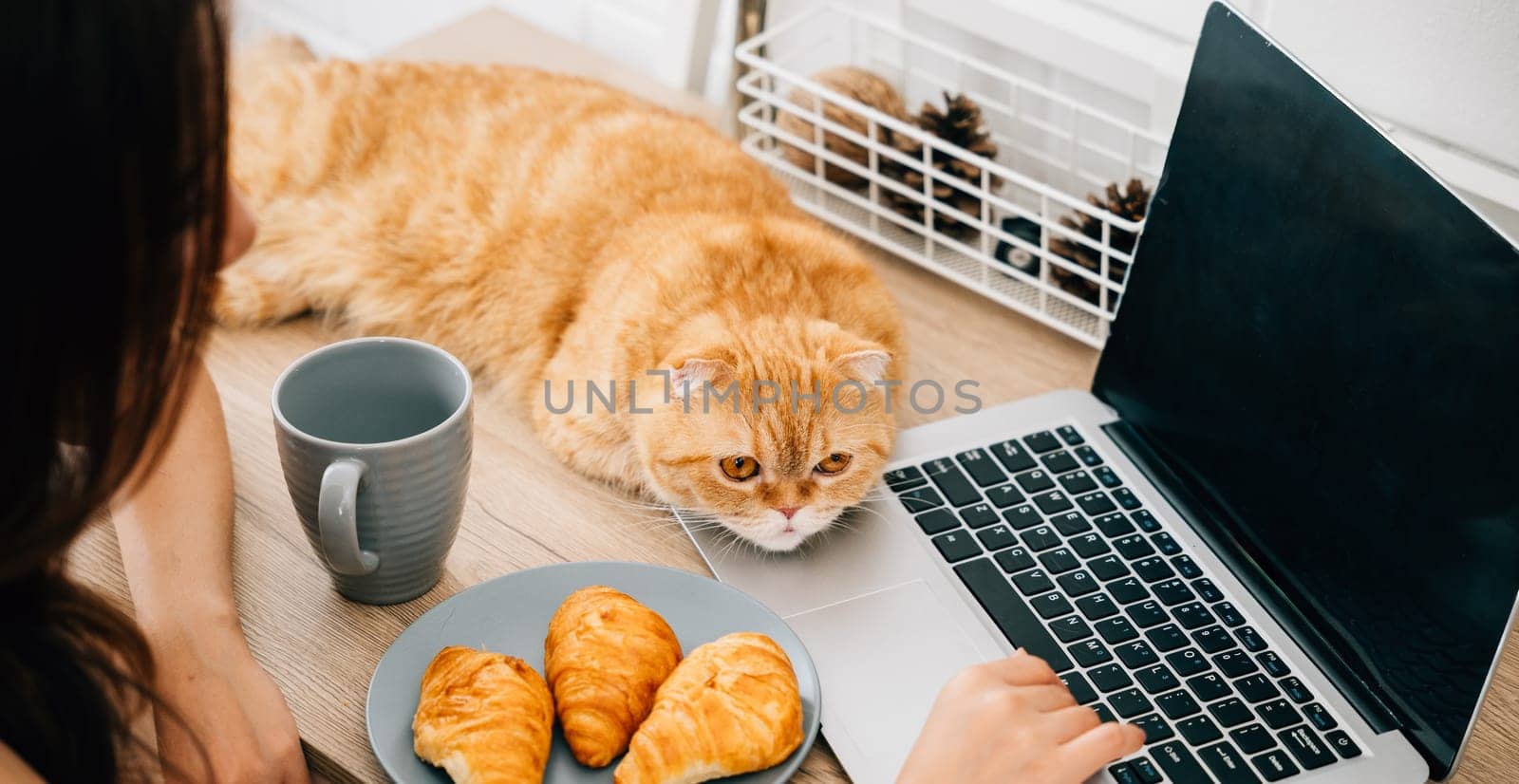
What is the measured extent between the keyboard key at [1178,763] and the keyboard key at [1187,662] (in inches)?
2.9

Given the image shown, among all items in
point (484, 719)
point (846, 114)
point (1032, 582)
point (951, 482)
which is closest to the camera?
point (484, 719)

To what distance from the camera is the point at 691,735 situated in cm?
77

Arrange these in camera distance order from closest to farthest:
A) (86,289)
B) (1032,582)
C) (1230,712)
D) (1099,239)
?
(86,289) < (1230,712) < (1032,582) < (1099,239)

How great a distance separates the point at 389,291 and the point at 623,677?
0.75 meters

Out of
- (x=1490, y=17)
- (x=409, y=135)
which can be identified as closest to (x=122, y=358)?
(x=409, y=135)

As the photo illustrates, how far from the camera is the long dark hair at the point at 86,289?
0.53 m

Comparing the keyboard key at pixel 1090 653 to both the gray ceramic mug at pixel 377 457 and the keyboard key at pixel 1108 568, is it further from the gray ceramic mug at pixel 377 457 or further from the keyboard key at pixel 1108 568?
the gray ceramic mug at pixel 377 457

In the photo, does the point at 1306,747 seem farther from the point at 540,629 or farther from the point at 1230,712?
the point at 540,629

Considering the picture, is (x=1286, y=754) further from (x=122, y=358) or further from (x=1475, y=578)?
(x=122, y=358)

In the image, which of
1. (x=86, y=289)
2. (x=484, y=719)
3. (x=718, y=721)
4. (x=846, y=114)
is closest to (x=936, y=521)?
(x=718, y=721)

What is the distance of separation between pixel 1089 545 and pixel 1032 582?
0.23ft

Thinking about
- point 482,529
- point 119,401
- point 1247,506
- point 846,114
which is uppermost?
point 119,401

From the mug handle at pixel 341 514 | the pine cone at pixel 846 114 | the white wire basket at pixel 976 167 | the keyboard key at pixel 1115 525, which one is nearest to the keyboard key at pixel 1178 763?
the keyboard key at pixel 1115 525

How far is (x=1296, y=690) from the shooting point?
90cm
